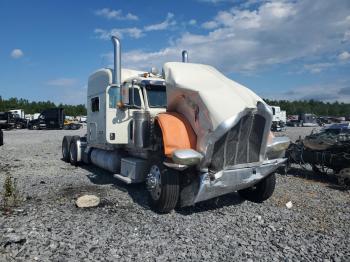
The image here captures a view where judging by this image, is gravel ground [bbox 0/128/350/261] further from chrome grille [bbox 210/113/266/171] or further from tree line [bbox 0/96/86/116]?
tree line [bbox 0/96/86/116]

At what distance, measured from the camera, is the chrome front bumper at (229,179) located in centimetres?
575

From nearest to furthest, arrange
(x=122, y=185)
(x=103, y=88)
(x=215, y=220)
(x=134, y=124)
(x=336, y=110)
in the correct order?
(x=215, y=220) → (x=134, y=124) → (x=122, y=185) → (x=103, y=88) → (x=336, y=110)

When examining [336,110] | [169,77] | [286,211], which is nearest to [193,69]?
[169,77]

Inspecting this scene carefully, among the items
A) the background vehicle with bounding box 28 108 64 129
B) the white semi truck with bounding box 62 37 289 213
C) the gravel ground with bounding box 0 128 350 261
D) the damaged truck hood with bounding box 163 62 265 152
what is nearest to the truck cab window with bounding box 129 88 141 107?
the white semi truck with bounding box 62 37 289 213

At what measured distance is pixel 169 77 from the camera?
654 cm

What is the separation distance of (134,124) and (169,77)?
148cm

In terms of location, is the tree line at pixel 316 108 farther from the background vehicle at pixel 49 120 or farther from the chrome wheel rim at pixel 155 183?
the chrome wheel rim at pixel 155 183

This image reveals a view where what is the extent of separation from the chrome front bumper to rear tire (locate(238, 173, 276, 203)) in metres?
0.61

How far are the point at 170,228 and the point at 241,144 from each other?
5.92 ft

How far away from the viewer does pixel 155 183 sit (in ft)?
21.1

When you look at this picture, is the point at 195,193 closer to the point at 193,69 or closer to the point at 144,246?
the point at 144,246

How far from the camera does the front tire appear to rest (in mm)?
6109

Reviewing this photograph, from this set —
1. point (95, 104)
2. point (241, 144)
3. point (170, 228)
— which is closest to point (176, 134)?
point (241, 144)

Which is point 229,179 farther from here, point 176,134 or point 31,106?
point 31,106
